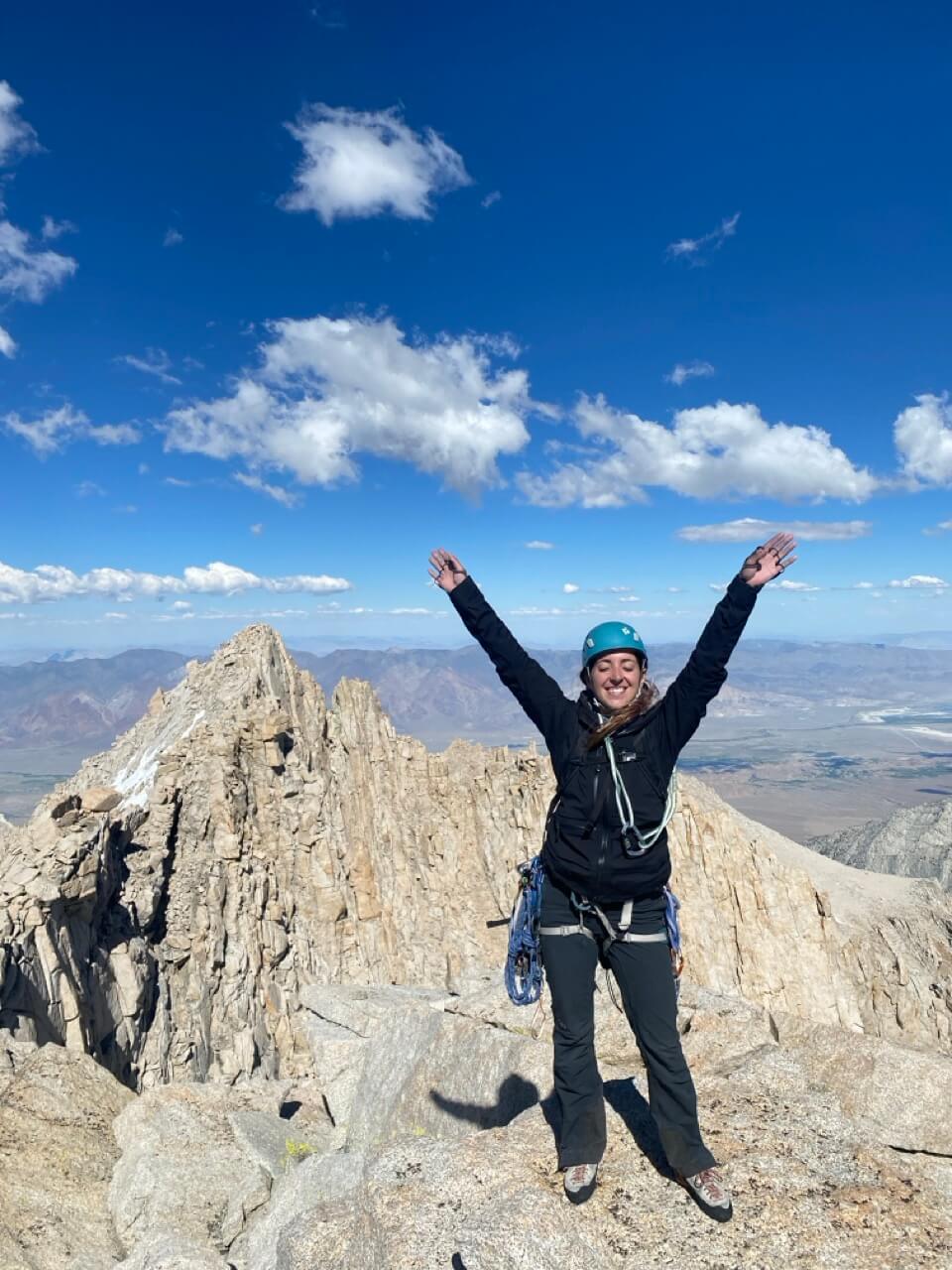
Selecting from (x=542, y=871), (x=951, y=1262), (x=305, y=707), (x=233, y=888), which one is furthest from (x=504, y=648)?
(x=305, y=707)

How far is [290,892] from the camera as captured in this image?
34031 mm

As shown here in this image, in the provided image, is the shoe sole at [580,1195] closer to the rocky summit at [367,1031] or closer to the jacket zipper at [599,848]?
the rocky summit at [367,1031]

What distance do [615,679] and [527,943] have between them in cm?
357

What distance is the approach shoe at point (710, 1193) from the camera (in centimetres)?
680

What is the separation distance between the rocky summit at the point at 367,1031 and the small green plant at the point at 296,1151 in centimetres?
6

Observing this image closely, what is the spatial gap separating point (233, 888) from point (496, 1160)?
988 inches

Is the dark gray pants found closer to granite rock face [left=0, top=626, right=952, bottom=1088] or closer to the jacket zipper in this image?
the jacket zipper

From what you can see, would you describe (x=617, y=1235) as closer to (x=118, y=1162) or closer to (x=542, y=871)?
(x=542, y=871)

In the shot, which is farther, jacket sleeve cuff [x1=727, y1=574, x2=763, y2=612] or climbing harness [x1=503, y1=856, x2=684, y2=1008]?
climbing harness [x1=503, y1=856, x2=684, y2=1008]

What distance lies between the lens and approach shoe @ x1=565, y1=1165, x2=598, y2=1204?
7.23 m

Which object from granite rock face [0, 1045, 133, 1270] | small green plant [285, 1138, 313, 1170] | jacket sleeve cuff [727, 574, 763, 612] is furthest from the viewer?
small green plant [285, 1138, 313, 1170]

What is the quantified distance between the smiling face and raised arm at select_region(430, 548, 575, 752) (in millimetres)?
468

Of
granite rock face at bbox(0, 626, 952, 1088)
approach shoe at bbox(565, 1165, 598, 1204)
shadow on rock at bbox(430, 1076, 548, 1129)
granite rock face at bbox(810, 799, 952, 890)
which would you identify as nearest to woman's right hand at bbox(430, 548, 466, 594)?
approach shoe at bbox(565, 1165, 598, 1204)

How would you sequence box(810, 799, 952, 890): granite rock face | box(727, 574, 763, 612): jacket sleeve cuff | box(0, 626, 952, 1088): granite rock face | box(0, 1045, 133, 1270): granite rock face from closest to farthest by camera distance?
1. box(727, 574, 763, 612): jacket sleeve cuff
2. box(0, 1045, 133, 1270): granite rock face
3. box(0, 626, 952, 1088): granite rock face
4. box(810, 799, 952, 890): granite rock face
